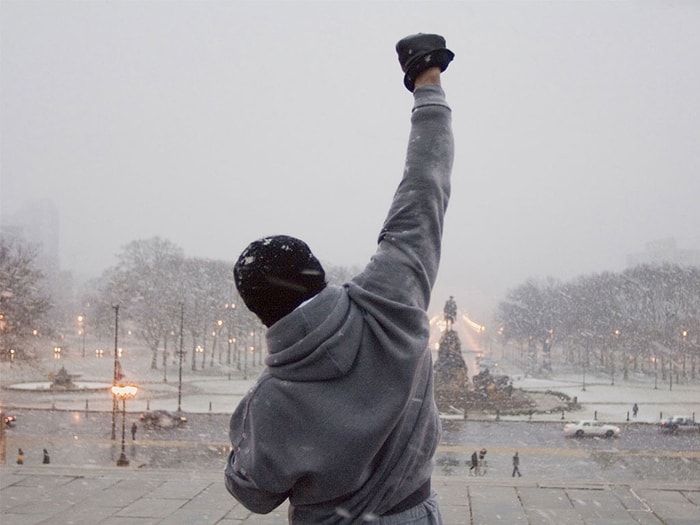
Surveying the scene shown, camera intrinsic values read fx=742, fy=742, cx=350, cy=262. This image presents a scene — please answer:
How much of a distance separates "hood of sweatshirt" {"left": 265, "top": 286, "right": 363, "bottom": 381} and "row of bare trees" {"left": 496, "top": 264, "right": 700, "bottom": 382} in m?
53.5

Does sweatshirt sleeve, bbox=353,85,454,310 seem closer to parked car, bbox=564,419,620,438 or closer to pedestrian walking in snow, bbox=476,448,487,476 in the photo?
pedestrian walking in snow, bbox=476,448,487,476

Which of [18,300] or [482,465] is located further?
[18,300]

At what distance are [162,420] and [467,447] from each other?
1162cm

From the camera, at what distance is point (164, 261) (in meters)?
52.3

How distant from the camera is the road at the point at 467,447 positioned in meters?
17.7

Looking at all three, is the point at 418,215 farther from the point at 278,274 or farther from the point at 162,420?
the point at 162,420

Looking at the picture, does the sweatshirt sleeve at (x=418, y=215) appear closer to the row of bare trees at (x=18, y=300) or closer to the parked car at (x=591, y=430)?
the parked car at (x=591, y=430)

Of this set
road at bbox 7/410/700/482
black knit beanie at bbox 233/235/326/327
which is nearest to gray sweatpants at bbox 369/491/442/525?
black knit beanie at bbox 233/235/326/327

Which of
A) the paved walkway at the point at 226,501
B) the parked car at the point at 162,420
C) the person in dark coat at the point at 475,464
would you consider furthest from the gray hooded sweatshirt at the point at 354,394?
the parked car at the point at 162,420

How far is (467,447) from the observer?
21344 millimetres

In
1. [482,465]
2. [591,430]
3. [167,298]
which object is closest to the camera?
[482,465]

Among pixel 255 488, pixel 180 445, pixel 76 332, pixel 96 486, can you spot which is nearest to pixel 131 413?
pixel 180 445

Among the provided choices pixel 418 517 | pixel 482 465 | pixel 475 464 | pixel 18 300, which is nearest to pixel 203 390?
pixel 18 300

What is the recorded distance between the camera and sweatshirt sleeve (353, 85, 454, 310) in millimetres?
1610
